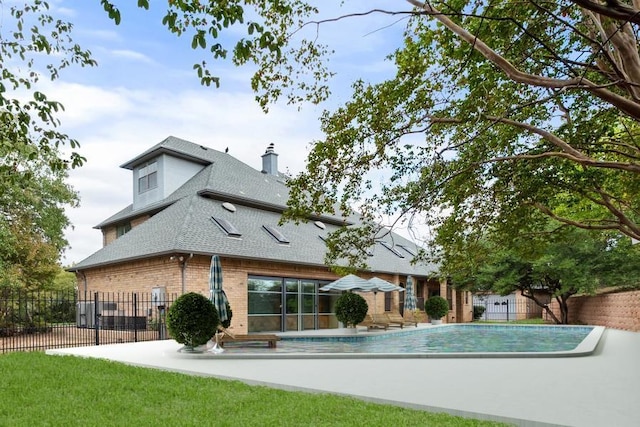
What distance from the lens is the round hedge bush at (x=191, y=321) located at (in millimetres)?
13070

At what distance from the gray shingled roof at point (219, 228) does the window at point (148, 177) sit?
2.63 ft

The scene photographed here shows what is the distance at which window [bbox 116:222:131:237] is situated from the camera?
27.1 meters

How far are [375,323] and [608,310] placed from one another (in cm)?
1210

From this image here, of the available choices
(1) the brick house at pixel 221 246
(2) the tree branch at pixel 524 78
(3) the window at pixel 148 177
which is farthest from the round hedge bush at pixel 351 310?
(2) the tree branch at pixel 524 78

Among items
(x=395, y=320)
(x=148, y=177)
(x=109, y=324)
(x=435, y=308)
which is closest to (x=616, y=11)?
(x=109, y=324)

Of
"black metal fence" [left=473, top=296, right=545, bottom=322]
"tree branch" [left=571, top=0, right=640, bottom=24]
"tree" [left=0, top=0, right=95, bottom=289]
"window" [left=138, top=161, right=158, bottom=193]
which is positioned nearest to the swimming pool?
"tree" [left=0, top=0, right=95, bottom=289]

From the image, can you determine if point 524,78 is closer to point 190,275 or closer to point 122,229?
point 190,275

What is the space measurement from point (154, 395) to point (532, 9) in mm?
8136

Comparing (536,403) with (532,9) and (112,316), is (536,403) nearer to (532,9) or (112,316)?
(532,9)

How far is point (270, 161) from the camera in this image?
3209 centimetres

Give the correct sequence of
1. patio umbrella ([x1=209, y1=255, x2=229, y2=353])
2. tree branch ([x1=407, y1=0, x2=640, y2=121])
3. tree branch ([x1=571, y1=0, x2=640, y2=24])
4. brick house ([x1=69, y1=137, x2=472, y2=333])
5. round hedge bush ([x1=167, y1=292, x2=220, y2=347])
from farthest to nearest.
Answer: brick house ([x1=69, y1=137, x2=472, y2=333]) < patio umbrella ([x1=209, y1=255, x2=229, y2=353]) < round hedge bush ([x1=167, y1=292, x2=220, y2=347]) < tree branch ([x1=407, y1=0, x2=640, y2=121]) < tree branch ([x1=571, y1=0, x2=640, y2=24])

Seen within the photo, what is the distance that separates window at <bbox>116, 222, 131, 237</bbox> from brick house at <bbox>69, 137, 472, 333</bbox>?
111 millimetres

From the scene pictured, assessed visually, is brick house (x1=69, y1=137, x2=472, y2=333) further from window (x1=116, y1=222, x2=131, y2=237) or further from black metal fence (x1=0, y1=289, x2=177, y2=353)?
black metal fence (x1=0, y1=289, x2=177, y2=353)

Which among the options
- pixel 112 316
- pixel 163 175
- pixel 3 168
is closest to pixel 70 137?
pixel 3 168
